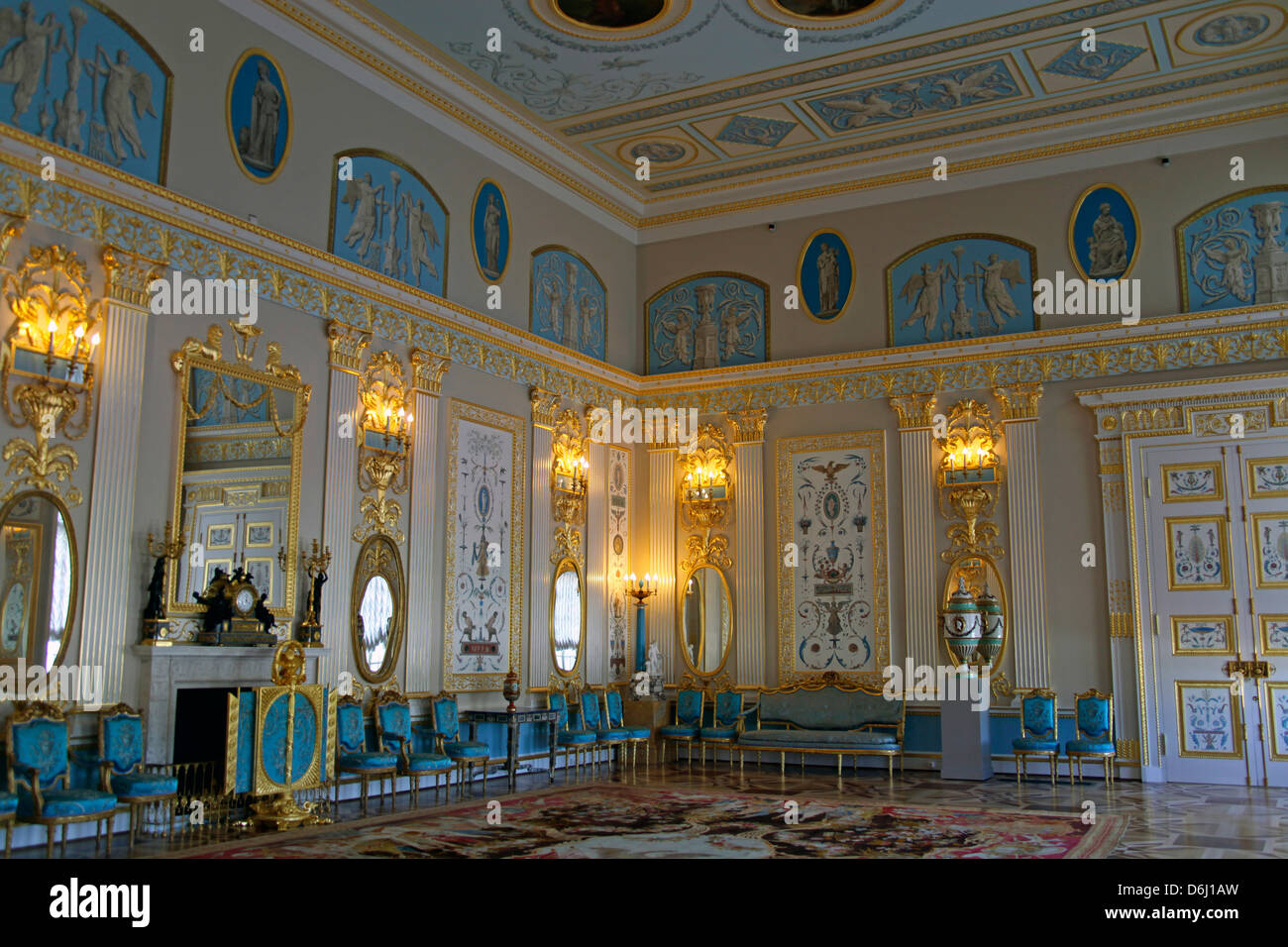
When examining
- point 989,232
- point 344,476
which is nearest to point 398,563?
point 344,476

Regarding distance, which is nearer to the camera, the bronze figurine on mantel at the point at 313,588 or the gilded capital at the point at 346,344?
the bronze figurine on mantel at the point at 313,588

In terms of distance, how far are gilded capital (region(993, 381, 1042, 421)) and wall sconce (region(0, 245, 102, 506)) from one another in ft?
35.9

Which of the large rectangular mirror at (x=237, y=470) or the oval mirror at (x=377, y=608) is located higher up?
the large rectangular mirror at (x=237, y=470)

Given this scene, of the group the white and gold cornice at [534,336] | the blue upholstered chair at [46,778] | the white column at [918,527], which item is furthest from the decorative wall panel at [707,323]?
the blue upholstered chair at [46,778]

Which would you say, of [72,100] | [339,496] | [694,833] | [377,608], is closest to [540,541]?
[377,608]

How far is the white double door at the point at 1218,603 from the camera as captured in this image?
1299 centimetres

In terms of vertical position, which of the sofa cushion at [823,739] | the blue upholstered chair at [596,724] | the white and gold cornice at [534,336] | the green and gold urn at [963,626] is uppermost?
the white and gold cornice at [534,336]

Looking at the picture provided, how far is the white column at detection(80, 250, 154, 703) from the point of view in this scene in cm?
904

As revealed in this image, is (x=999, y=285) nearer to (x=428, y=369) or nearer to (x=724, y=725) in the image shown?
(x=724, y=725)

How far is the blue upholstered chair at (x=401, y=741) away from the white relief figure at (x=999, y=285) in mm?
9369

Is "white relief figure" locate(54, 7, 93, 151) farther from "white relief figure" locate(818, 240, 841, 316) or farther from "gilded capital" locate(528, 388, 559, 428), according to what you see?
"white relief figure" locate(818, 240, 841, 316)

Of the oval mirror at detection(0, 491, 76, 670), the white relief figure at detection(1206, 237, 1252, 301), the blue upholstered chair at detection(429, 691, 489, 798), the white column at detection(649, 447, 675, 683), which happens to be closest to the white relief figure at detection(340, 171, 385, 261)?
the oval mirror at detection(0, 491, 76, 670)

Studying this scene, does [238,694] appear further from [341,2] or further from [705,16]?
[705,16]

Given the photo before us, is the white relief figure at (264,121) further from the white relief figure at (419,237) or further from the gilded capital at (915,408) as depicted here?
the gilded capital at (915,408)
